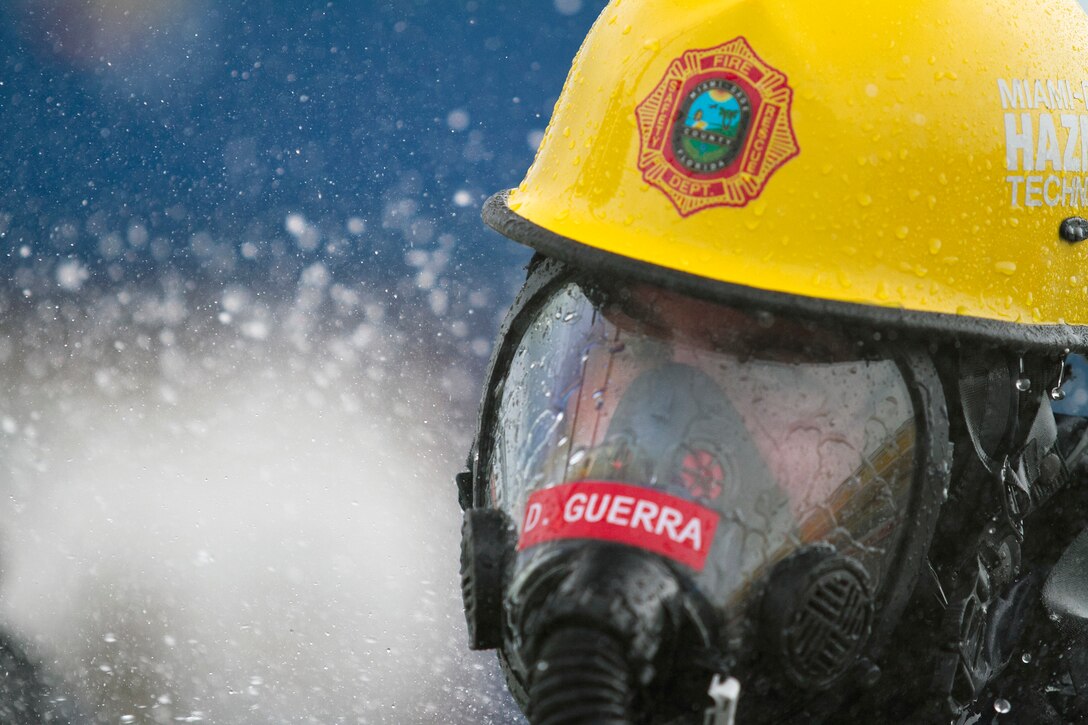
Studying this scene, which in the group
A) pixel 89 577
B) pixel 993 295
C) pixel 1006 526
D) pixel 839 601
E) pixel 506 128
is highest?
pixel 506 128

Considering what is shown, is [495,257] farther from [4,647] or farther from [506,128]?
[4,647]

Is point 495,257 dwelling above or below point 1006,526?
above

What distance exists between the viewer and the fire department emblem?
1948 millimetres

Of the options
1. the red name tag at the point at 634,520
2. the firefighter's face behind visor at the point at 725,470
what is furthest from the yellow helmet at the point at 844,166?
the red name tag at the point at 634,520

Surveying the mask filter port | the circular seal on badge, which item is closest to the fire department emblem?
the circular seal on badge

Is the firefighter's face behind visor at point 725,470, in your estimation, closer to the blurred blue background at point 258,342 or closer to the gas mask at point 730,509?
the gas mask at point 730,509

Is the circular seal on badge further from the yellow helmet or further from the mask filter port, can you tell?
the mask filter port

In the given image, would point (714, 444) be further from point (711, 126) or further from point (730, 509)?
point (711, 126)

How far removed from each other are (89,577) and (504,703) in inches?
53.6

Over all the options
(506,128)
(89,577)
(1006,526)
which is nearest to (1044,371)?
(1006,526)

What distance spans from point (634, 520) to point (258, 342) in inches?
103

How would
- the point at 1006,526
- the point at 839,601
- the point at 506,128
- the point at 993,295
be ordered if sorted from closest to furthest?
the point at 839,601
the point at 993,295
the point at 1006,526
the point at 506,128

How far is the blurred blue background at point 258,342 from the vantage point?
3.75 meters

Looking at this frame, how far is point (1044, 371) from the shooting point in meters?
2.31
